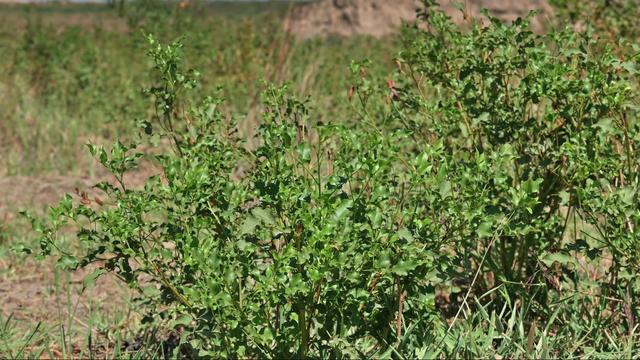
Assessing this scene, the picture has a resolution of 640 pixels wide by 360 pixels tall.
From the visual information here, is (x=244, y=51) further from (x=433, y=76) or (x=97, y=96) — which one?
(x=433, y=76)

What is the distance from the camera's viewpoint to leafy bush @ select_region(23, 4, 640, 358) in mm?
2768

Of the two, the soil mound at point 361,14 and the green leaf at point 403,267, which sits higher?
the green leaf at point 403,267

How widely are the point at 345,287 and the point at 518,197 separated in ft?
1.90

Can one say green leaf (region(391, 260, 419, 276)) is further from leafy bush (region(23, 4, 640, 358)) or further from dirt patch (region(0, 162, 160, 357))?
dirt patch (region(0, 162, 160, 357))

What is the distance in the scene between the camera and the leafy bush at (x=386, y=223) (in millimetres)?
2768

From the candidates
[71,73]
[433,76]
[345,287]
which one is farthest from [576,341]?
[71,73]

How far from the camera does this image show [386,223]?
3.11 metres

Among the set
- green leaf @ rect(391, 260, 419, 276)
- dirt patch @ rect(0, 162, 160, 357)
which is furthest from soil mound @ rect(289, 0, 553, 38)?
green leaf @ rect(391, 260, 419, 276)

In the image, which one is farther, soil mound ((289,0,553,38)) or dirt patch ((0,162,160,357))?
soil mound ((289,0,553,38))

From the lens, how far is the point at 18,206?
254 inches

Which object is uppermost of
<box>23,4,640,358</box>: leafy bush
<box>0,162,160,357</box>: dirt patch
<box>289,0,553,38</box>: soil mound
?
<box>23,4,640,358</box>: leafy bush

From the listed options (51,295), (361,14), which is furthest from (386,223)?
(361,14)

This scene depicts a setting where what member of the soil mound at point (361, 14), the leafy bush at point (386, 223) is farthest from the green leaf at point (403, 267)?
the soil mound at point (361, 14)

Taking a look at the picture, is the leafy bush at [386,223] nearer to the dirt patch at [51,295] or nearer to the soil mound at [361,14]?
the dirt patch at [51,295]
